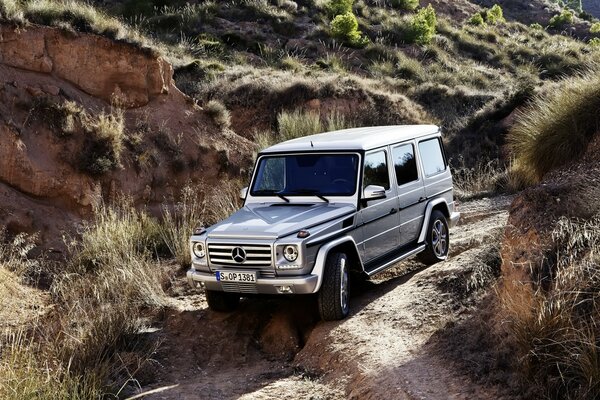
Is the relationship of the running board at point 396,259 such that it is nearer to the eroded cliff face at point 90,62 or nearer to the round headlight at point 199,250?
the round headlight at point 199,250

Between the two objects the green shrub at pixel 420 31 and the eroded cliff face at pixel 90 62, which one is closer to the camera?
the eroded cliff face at pixel 90 62

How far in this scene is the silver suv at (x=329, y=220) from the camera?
7.05 metres

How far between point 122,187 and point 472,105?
17.2 meters

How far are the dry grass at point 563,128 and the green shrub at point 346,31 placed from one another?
24.0m

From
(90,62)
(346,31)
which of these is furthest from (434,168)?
(346,31)

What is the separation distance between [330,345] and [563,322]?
249cm

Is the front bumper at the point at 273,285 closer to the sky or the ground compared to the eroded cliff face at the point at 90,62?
closer to the ground

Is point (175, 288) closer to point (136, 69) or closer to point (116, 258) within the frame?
point (116, 258)

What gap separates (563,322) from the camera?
503 centimetres

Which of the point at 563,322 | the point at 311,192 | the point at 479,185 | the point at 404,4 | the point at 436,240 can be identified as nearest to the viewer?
the point at 563,322

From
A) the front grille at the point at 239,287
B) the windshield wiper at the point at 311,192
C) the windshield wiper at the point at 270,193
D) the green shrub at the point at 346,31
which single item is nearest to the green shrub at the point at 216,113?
the windshield wiper at the point at 270,193

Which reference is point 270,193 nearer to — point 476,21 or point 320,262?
point 320,262

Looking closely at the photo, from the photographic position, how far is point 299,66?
91.9ft

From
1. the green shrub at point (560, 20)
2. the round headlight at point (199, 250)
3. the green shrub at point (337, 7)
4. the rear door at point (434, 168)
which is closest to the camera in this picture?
the round headlight at point (199, 250)
